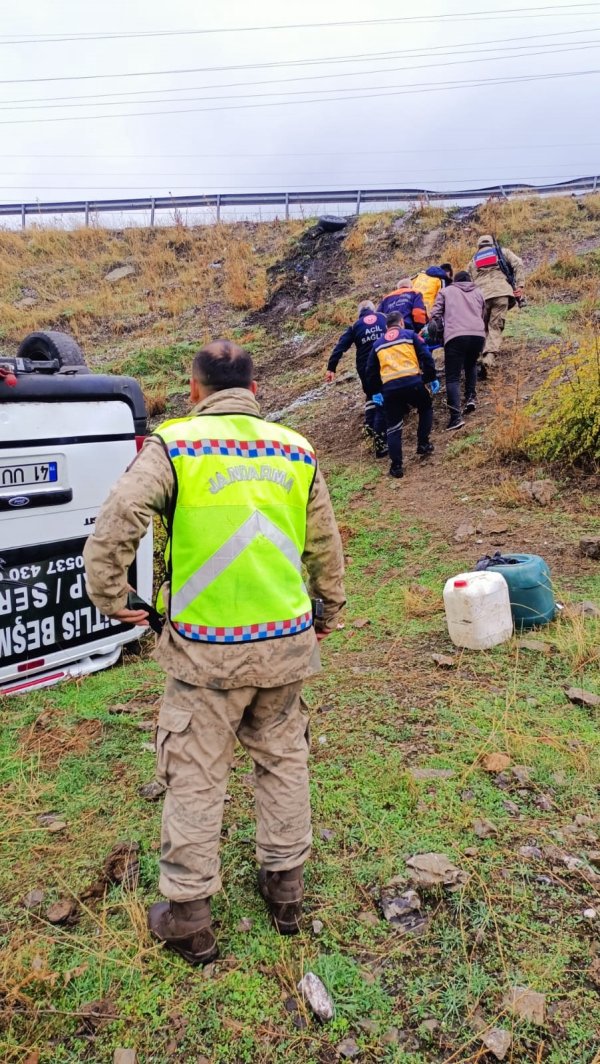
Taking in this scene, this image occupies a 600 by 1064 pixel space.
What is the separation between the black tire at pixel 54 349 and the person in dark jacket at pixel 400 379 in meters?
3.73

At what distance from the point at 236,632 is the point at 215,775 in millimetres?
445

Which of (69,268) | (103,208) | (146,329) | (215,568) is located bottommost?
(215,568)

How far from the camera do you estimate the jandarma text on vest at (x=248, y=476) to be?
6.85 ft

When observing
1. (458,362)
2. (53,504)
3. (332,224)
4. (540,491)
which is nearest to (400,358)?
(458,362)

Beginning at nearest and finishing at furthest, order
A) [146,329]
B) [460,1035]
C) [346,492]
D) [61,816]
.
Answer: [460,1035], [61,816], [346,492], [146,329]

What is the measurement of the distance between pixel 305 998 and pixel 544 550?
387 cm

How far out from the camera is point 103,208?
19.9 meters

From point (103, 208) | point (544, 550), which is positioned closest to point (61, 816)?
point (544, 550)

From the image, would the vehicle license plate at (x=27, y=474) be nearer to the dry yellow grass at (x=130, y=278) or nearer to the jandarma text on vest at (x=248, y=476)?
the jandarma text on vest at (x=248, y=476)

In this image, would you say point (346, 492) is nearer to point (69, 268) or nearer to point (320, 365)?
point (320, 365)

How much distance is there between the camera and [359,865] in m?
2.45

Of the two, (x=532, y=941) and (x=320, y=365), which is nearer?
(x=532, y=941)

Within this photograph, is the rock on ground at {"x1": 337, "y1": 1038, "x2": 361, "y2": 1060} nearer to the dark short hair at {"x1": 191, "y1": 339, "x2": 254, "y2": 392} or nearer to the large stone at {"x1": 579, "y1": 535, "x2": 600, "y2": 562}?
the dark short hair at {"x1": 191, "y1": 339, "x2": 254, "y2": 392}

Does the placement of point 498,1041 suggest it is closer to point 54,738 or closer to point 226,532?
point 226,532
